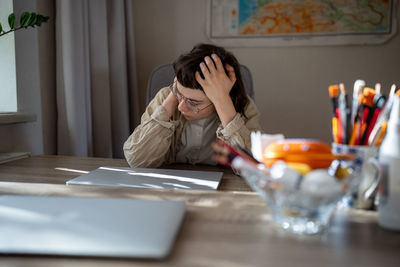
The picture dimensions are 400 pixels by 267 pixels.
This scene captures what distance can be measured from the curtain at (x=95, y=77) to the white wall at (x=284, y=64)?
0.55ft

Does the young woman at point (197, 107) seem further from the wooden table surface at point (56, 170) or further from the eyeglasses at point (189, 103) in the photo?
the wooden table surface at point (56, 170)

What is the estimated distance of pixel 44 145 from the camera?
1.44 m

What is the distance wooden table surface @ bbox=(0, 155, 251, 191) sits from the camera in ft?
2.50

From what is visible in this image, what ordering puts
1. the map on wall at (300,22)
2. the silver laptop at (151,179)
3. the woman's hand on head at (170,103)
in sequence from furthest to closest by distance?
the map on wall at (300,22) < the woman's hand on head at (170,103) < the silver laptop at (151,179)

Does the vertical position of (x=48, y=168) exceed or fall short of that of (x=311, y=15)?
it falls short

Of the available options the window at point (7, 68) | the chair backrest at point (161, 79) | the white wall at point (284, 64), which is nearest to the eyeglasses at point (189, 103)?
the chair backrest at point (161, 79)

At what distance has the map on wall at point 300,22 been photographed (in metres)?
1.77

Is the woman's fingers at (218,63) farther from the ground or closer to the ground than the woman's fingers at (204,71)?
farther from the ground

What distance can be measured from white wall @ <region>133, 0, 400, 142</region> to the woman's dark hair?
79 centimetres

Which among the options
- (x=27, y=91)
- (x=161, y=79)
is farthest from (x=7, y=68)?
(x=161, y=79)

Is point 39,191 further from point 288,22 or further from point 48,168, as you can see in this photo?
point 288,22

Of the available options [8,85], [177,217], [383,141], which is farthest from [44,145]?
[383,141]

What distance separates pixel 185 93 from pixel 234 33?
0.99 metres

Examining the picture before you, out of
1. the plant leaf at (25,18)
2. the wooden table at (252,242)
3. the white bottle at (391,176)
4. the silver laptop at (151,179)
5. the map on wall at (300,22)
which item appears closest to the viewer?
the wooden table at (252,242)
